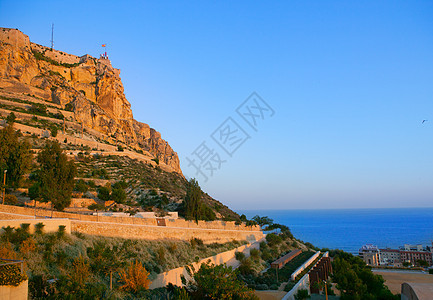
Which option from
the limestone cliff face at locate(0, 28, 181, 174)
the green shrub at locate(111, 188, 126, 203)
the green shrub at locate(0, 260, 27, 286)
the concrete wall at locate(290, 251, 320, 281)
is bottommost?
the concrete wall at locate(290, 251, 320, 281)

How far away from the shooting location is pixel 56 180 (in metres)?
21.3

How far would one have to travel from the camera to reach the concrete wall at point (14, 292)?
8.59 meters

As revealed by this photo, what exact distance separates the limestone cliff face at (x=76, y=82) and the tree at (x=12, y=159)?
3517cm

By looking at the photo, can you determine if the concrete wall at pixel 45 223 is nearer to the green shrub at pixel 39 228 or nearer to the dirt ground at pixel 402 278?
the green shrub at pixel 39 228

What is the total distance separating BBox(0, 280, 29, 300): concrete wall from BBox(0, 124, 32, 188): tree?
1731 cm

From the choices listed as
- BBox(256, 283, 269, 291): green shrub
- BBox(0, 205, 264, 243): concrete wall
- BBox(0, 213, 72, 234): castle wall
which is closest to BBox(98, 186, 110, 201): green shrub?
BBox(0, 205, 264, 243): concrete wall

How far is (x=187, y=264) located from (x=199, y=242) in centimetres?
491

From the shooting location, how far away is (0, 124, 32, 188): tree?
23375mm

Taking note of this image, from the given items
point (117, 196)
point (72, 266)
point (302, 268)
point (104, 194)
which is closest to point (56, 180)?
point (104, 194)

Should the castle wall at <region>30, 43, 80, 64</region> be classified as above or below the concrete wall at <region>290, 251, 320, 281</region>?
above

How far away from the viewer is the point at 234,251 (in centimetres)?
2620

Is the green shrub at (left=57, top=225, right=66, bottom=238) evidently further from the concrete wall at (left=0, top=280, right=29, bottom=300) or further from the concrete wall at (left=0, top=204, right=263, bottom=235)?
the concrete wall at (left=0, top=280, right=29, bottom=300)

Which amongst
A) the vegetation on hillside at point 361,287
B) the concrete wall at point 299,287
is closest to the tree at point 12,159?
the concrete wall at point 299,287

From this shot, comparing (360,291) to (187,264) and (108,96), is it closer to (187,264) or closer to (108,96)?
(187,264)
